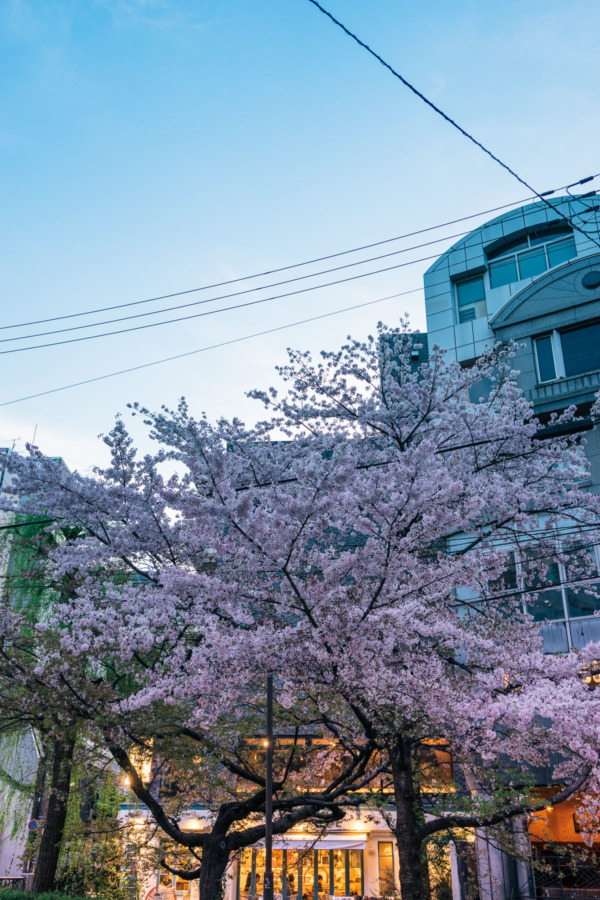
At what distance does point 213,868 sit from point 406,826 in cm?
347

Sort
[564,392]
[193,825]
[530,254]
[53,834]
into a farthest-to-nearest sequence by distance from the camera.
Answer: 1. [530,254]
2. [193,825]
3. [564,392]
4. [53,834]

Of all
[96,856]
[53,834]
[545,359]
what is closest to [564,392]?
[545,359]

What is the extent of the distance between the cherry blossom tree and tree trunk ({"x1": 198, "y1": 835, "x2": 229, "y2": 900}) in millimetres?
113

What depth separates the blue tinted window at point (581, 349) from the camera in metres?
21.6

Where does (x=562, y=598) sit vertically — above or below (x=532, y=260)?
below

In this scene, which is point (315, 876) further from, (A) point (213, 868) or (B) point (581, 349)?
(B) point (581, 349)

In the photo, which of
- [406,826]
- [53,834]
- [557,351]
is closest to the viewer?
[406,826]

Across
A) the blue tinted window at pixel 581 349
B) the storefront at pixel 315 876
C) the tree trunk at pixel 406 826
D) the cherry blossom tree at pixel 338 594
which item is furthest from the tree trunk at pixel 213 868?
the blue tinted window at pixel 581 349

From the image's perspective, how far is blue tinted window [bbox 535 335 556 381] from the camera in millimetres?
22141

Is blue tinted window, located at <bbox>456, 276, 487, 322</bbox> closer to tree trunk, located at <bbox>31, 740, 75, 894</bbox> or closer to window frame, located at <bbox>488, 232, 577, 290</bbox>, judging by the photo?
window frame, located at <bbox>488, 232, 577, 290</bbox>

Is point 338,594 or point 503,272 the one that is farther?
point 503,272

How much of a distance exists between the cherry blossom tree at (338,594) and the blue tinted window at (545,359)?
668cm

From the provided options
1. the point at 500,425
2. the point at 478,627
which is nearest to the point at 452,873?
the point at 478,627

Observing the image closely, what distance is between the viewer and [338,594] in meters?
9.66
